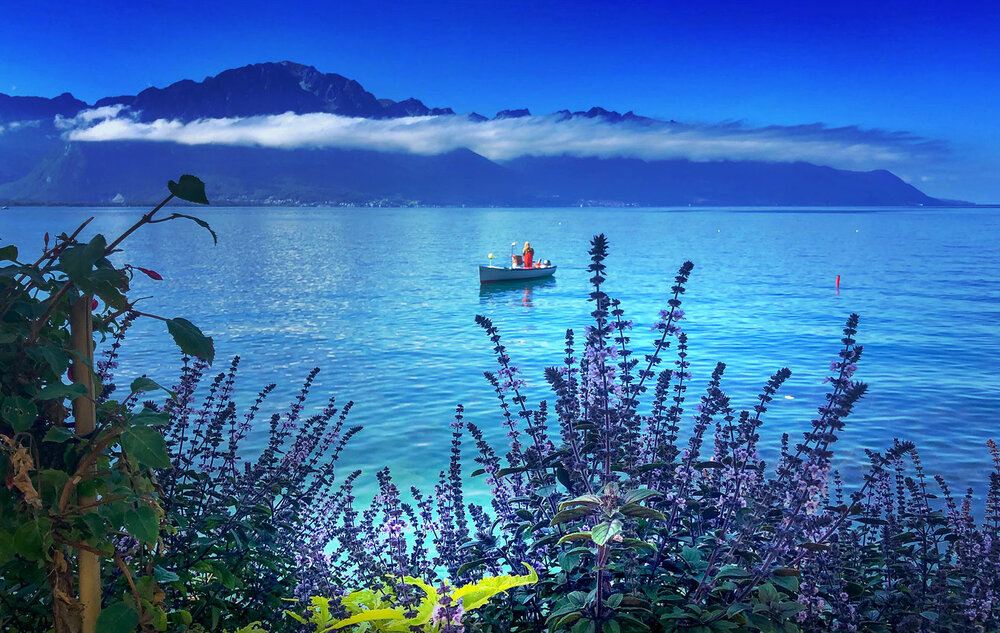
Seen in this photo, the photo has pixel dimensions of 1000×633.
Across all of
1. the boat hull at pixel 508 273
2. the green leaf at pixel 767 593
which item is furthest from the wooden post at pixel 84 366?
the boat hull at pixel 508 273

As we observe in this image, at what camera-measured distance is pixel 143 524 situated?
142 cm

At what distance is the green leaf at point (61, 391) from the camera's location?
1.34 metres

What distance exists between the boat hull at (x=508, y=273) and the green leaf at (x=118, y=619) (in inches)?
1440

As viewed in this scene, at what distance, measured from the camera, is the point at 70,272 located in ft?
4.34

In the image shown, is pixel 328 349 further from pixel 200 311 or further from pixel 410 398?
pixel 200 311

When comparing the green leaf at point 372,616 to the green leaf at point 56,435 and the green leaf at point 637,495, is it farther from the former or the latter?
the green leaf at point 56,435

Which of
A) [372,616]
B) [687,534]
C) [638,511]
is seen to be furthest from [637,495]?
[372,616]

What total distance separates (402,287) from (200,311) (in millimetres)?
12361

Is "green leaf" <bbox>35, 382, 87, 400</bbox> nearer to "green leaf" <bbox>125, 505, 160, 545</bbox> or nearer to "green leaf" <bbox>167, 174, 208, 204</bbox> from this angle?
"green leaf" <bbox>125, 505, 160, 545</bbox>

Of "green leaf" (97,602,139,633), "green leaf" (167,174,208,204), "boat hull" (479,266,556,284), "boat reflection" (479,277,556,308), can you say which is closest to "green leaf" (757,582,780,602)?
"green leaf" (97,602,139,633)

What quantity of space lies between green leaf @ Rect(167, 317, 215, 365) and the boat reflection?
31.2m

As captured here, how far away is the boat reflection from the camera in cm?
3456

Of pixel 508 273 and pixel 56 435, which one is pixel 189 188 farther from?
pixel 508 273

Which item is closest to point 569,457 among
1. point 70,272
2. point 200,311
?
point 70,272
